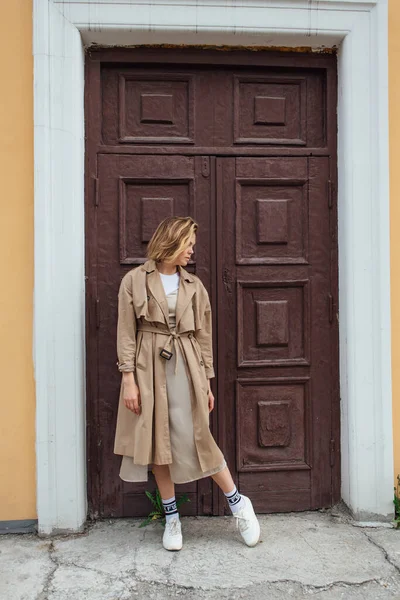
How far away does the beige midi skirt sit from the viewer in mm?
2957

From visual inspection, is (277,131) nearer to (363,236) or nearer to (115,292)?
(363,236)

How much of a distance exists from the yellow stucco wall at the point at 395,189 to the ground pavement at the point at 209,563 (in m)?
0.78

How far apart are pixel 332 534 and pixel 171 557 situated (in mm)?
991

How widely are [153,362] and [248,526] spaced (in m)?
1.09

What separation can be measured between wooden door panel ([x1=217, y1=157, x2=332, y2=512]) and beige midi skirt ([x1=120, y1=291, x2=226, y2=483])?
52 cm

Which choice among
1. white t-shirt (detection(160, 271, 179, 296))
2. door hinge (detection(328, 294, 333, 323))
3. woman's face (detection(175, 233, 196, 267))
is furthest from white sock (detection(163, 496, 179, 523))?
door hinge (detection(328, 294, 333, 323))

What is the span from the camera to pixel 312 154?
3.52 meters

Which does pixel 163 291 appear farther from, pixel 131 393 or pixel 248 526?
pixel 248 526

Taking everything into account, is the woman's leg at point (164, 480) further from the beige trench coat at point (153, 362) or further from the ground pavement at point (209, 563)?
the ground pavement at point (209, 563)

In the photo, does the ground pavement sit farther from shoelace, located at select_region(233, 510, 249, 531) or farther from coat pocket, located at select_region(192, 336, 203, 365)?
coat pocket, located at select_region(192, 336, 203, 365)

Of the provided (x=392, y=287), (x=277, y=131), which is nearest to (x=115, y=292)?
(x=277, y=131)

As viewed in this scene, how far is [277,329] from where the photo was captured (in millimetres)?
3498

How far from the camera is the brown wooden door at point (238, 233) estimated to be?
340 cm

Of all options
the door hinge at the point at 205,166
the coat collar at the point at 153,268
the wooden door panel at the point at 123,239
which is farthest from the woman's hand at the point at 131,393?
the door hinge at the point at 205,166
